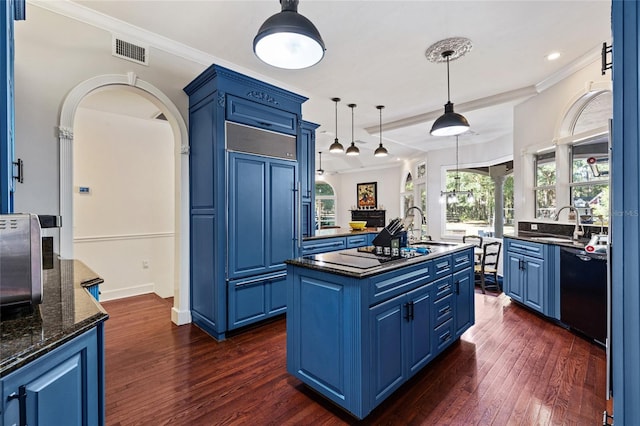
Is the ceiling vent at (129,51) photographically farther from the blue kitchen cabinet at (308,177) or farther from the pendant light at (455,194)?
the pendant light at (455,194)

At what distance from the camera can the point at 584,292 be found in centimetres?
295

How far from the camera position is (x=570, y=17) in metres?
2.67

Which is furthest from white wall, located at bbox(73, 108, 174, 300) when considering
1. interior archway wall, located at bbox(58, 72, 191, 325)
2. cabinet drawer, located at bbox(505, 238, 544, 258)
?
cabinet drawer, located at bbox(505, 238, 544, 258)

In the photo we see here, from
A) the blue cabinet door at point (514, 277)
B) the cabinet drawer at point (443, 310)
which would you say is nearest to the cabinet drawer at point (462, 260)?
the cabinet drawer at point (443, 310)

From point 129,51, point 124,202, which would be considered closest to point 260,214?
point 129,51

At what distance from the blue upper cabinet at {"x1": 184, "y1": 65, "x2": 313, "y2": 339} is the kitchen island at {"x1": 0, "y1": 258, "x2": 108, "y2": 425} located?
1758mm

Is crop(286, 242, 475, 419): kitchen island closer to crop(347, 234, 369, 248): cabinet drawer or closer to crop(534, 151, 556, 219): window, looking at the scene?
crop(347, 234, 369, 248): cabinet drawer

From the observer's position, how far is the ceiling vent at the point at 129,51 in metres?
2.79

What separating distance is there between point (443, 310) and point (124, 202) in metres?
4.61

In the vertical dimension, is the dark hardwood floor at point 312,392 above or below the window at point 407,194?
below

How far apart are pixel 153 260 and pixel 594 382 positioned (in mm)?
5408

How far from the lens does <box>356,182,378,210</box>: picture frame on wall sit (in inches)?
410

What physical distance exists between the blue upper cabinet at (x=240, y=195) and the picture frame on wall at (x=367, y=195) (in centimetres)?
715

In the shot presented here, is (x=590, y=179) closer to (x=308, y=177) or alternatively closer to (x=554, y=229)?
(x=554, y=229)
